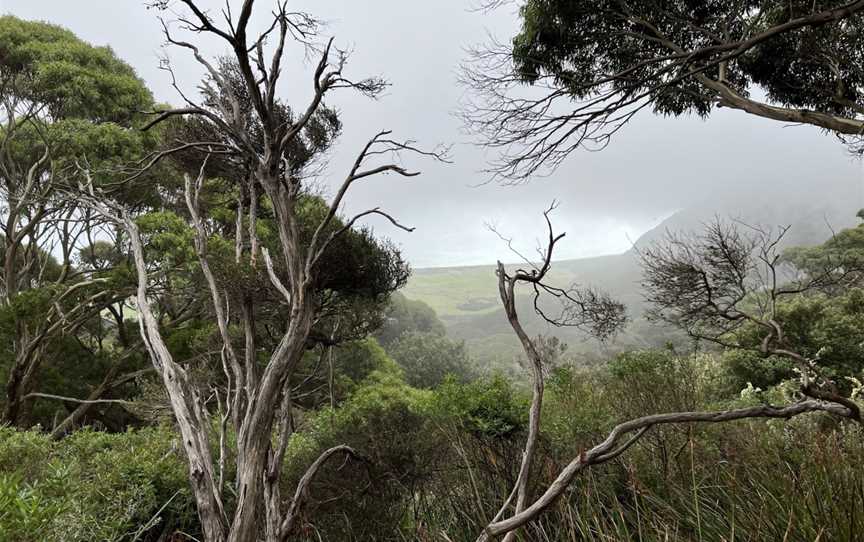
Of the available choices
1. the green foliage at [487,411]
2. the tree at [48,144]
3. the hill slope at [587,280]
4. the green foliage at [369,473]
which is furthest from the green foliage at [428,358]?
the hill slope at [587,280]

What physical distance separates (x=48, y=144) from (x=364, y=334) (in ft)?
23.9

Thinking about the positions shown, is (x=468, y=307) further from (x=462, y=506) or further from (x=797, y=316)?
(x=462, y=506)

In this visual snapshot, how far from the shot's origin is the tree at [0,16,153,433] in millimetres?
7551

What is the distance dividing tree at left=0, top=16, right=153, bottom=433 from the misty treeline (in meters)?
0.06

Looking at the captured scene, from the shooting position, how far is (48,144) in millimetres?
8008

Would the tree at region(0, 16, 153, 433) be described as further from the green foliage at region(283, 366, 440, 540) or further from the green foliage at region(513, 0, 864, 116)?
the green foliage at region(513, 0, 864, 116)

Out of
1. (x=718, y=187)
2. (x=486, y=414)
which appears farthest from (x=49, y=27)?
(x=718, y=187)

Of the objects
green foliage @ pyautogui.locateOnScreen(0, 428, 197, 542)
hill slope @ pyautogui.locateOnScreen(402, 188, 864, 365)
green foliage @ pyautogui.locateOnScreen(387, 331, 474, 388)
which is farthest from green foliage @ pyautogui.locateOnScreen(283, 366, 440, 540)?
hill slope @ pyautogui.locateOnScreen(402, 188, 864, 365)

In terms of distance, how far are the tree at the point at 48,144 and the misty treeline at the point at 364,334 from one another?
0.06 m

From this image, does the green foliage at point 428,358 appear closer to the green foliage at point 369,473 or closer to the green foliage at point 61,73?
the green foliage at point 61,73

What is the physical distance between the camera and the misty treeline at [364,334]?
191cm

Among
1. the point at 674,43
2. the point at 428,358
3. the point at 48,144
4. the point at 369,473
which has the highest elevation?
the point at 48,144

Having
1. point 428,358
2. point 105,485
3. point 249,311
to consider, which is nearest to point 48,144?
point 249,311

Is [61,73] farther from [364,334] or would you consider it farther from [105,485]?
[105,485]
